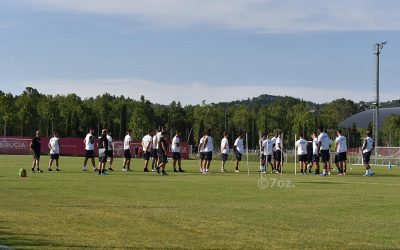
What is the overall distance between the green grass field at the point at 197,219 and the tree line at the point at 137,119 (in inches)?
3692

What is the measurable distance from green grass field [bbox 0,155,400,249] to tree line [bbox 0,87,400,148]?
93.8 m

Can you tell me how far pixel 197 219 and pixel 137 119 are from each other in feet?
418

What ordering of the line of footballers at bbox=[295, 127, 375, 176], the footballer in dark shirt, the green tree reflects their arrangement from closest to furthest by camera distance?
the footballer in dark shirt, the line of footballers at bbox=[295, 127, 375, 176], the green tree

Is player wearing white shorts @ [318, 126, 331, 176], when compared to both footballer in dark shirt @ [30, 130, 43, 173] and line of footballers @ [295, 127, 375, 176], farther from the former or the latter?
footballer in dark shirt @ [30, 130, 43, 173]

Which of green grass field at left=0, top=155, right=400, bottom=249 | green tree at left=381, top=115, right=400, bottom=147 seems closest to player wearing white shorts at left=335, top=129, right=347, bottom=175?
green grass field at left=0, top=155, right=400, bottom=249

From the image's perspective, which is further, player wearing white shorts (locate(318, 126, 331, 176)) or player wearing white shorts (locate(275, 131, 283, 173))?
player wearing white shorts (locate(275, 131, 283, 173))

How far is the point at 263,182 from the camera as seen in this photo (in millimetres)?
23875

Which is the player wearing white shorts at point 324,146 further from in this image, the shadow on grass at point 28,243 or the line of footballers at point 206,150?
the shadow on grass at point 28,243

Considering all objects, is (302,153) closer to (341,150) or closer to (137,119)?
(341,150)

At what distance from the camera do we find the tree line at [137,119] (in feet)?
428

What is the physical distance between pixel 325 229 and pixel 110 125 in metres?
140

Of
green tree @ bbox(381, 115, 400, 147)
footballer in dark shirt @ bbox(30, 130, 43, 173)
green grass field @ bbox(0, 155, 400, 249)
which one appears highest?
green tree @ bbox(381, 115, 400, 147)

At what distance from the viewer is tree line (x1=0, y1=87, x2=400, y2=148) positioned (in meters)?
130

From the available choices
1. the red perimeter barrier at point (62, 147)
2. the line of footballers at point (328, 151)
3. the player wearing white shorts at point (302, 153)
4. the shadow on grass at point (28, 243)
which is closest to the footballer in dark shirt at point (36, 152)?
the player wearing white shorts at point (302, 153)
